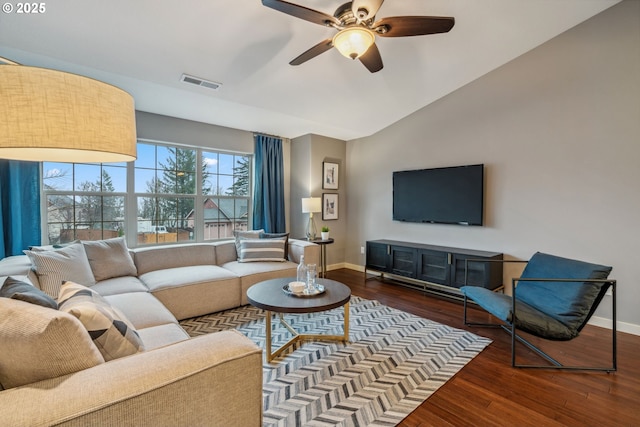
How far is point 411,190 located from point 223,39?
10.1 feet

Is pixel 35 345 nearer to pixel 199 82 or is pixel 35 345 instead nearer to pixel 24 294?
pixel 24 294

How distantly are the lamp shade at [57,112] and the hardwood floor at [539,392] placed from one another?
79.3 inches

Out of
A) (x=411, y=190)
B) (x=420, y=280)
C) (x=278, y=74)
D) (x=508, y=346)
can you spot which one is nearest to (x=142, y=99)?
(x=278, y=74)

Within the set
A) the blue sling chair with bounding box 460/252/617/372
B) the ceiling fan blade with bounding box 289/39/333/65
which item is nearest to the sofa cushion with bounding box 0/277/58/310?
the ceiling fan blade with bounding box 289/39/333/65

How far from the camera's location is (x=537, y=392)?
6.37 ft

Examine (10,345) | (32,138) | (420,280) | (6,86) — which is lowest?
(420,280)

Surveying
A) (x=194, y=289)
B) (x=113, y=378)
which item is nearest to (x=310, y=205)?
(x=194, y=289)

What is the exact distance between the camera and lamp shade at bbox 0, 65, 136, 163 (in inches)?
32.1

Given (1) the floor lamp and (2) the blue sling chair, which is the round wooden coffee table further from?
(1) the floor lamp

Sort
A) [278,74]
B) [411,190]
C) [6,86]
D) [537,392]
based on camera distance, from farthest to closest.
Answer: [411,190]
[278,74]
[537,392]
[6,86]

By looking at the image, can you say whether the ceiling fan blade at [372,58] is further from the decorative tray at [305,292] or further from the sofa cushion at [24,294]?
the sofa cushion at [24,294]

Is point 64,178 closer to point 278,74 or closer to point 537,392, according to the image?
point 278,74

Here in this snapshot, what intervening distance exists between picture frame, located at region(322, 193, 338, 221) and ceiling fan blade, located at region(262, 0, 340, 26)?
10.8ft

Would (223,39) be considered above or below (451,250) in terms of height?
above
